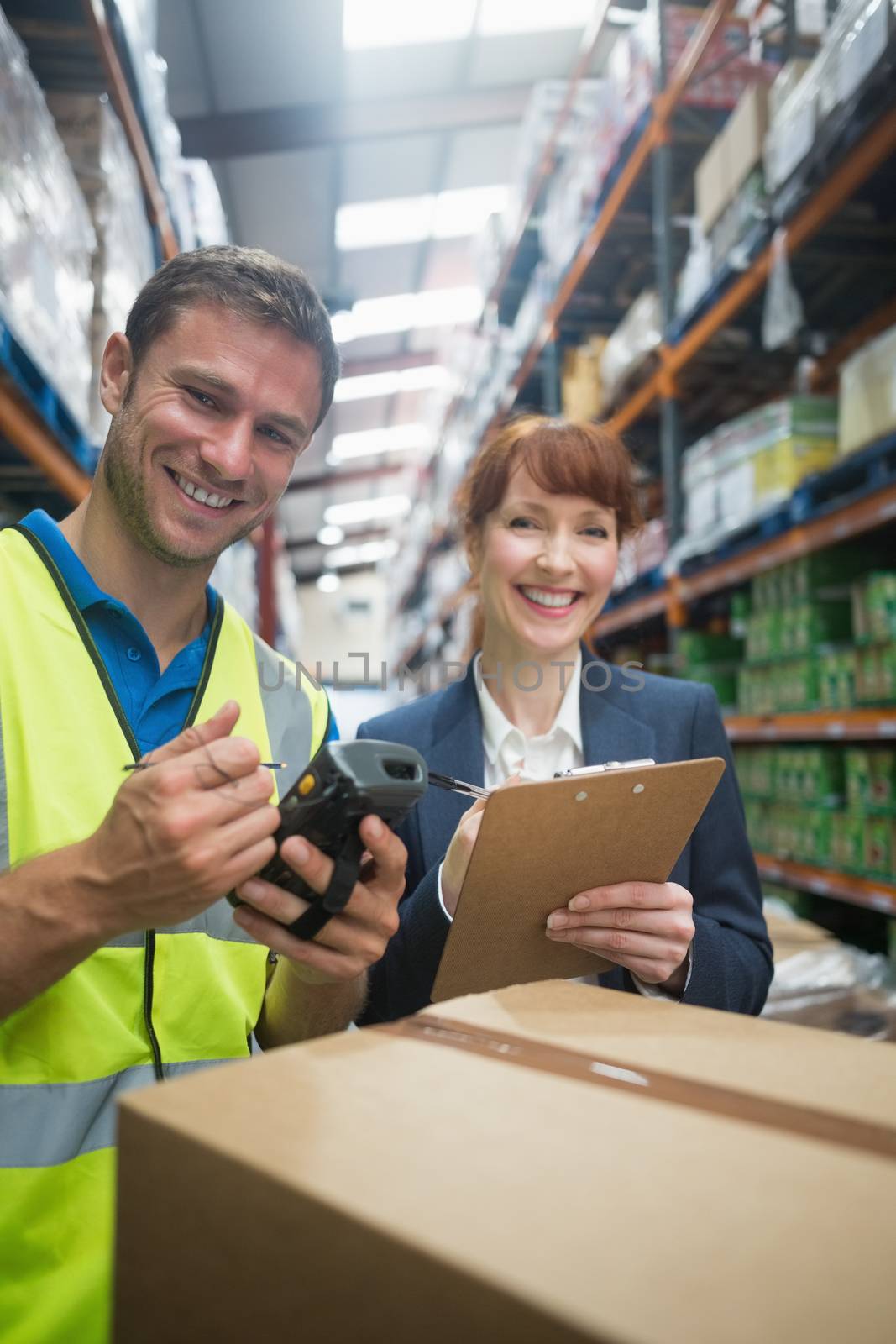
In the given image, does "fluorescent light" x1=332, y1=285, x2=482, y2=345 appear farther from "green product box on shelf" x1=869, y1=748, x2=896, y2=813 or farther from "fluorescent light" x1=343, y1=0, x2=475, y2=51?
"green product box on shelf" x1=869, y1=748, x2=896, y2=813

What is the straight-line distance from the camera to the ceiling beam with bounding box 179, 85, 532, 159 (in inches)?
227

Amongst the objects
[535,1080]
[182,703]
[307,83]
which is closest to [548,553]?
[182,703]

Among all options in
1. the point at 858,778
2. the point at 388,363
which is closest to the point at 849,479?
the point at 858,778

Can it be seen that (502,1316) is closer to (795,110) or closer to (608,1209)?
(608,1209)

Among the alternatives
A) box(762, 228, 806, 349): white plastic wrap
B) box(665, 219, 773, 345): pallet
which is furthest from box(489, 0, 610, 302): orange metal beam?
box(762, 228, 806, 349): white plastic wrap

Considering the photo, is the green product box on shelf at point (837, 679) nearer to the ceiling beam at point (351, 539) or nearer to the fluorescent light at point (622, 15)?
the fluorescent light at point (622, 15)

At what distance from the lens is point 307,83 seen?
568 centimetres

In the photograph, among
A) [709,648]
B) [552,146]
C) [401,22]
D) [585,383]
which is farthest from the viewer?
[401,22]

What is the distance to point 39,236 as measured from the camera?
1.91 m

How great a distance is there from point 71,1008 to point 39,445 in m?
1.51

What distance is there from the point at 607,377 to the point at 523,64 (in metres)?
3.20

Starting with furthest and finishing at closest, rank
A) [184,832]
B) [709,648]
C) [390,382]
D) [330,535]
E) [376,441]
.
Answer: [330,535] → [376,441] → [390,382] → [709,648] → [184,832]

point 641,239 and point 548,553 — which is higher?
point 641,239

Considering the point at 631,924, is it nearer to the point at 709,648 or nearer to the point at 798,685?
the point at 798,685
